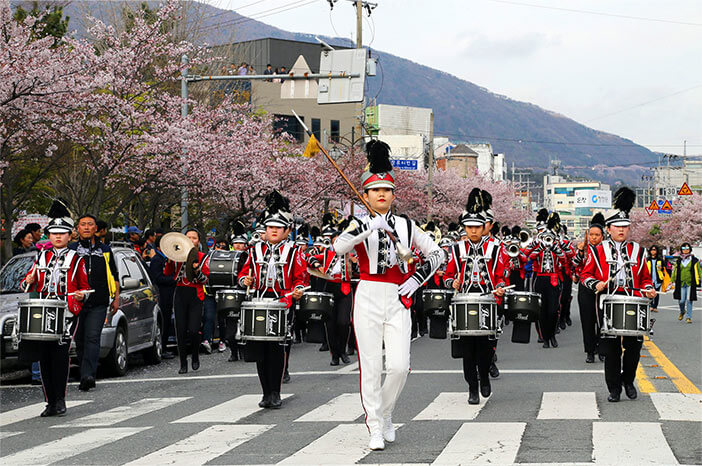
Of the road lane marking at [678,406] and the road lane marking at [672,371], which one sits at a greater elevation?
the road lane marking at [678,406]

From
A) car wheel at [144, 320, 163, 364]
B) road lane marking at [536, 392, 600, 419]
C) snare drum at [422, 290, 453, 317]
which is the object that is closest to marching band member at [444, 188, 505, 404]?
snare drum at [422, 290, 453, 317]

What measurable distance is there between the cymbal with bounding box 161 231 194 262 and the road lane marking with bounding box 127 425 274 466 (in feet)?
18.8

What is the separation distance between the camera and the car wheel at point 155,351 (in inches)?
642

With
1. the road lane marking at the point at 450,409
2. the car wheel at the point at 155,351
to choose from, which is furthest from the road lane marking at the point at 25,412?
the car wheel at the point at 155,351

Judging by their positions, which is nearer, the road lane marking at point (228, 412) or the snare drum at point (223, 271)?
the road lane marking at point (228, 412)

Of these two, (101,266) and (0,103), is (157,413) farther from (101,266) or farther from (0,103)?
→ (0,103)

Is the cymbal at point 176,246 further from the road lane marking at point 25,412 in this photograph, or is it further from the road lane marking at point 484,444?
the road lane marking at point 484,444

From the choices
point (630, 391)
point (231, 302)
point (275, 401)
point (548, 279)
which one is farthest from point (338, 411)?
point (548, 279)

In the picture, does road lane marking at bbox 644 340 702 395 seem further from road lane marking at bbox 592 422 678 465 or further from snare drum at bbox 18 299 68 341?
snare drum at bbox 18 299 68 341

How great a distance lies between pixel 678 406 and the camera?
1006 centimetres

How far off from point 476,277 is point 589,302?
3606 millimetres

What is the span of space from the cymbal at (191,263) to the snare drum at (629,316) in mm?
6348

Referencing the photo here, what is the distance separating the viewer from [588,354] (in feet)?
48.4

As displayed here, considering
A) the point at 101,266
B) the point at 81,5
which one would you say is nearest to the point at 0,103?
the point at 101,266
